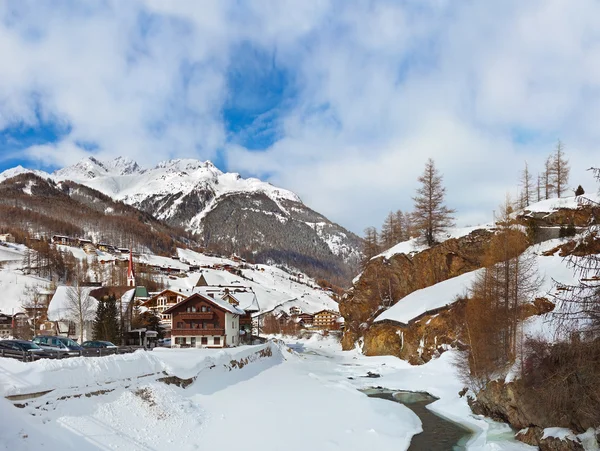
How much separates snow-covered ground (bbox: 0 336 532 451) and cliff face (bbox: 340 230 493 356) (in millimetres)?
11824

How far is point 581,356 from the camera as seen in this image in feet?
54.0

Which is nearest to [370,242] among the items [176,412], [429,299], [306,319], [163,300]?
[429,299]

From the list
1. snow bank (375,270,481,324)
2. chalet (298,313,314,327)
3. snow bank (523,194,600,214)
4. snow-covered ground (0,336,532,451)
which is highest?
snow bank (523,194,600,214)

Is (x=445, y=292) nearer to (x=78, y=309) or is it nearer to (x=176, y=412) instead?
(x=176, y=412)

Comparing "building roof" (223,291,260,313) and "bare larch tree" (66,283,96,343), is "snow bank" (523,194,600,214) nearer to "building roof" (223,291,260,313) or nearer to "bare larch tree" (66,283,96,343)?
"building roof" (223,291,260,313)

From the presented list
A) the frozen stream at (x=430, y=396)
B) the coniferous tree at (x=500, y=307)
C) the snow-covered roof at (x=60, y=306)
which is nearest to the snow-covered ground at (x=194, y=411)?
the frozen stream at (x=430, y=396)

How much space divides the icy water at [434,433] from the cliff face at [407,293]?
16.3m

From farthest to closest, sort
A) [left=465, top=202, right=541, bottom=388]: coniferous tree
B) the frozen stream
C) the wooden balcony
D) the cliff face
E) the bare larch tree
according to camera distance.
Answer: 1. the bare larch tree
2. the wooden balcony
3. the cliff face
4. [left=465, top=202, right=541, bottom=388]: coniferous tree
5. the frozen stream

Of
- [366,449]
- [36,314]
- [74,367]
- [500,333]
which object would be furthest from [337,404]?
[36,314]

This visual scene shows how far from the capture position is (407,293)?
73375 mm

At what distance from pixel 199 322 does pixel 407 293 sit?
1346 inches

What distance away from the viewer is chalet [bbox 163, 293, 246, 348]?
63312mm

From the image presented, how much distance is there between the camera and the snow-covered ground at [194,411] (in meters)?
19.4

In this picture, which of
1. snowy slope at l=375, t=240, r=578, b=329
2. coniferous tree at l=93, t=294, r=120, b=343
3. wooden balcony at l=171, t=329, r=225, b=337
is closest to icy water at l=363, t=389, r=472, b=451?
snowy slope at l=375, t=240, r=578, b=329
